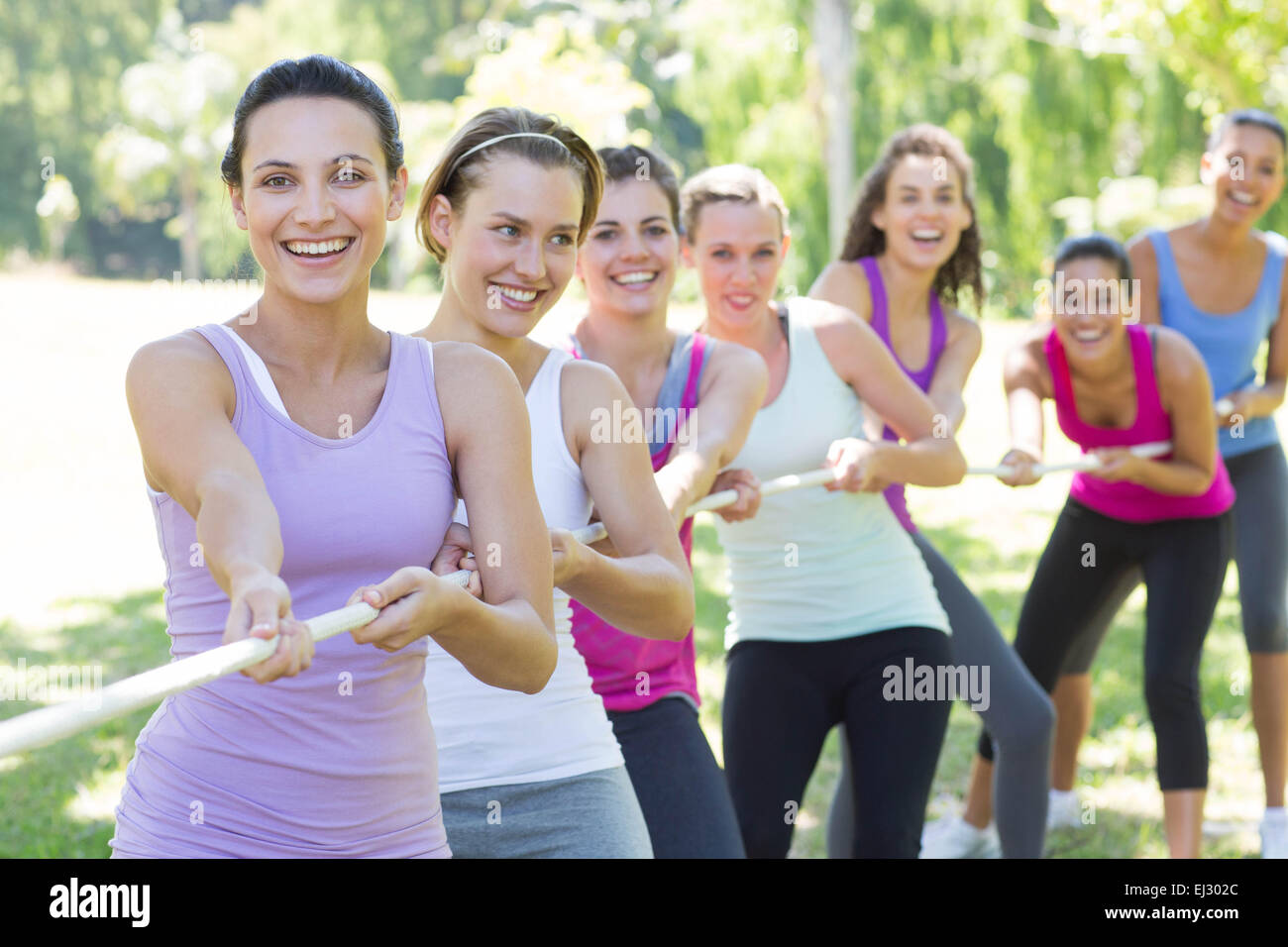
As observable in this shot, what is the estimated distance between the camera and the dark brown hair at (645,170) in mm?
3494

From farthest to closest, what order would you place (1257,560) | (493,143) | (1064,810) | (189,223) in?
(189,223) → (1064,810) → (1257,560) → (493,143)

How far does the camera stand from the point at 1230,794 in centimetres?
545

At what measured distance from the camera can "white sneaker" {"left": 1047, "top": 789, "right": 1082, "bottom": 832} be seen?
16.9 ft

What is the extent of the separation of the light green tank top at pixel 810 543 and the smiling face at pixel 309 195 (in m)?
1.72

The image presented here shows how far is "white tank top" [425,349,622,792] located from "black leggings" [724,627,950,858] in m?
0.97

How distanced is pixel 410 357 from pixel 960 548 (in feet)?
25.4

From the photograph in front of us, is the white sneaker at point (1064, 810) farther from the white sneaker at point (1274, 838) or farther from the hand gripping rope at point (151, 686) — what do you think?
the hand gripping rope at point (151, 686)

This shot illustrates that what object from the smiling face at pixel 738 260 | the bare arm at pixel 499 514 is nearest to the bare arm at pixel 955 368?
the smiling face at pixel 738 260

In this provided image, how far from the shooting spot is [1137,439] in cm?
463

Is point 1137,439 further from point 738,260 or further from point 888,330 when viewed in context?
point 738,260

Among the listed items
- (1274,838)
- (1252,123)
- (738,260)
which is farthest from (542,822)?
(1252,123)

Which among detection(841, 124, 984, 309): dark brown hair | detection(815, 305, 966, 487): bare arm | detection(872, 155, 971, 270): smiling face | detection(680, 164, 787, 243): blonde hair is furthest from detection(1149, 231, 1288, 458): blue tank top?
detection(680, 164, 787, 243): blonde hair

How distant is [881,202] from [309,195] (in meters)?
2.86
